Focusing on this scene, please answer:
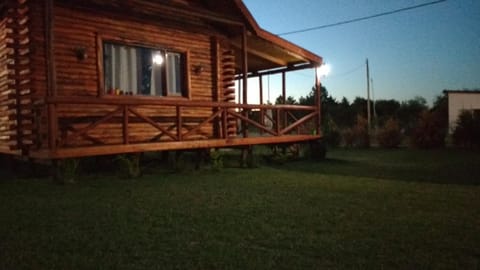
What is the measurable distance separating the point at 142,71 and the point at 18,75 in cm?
289

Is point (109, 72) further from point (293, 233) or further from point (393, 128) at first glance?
point (393, 128)

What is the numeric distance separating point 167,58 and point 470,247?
8.95 metres

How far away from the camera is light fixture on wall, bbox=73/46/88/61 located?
9.17 metres

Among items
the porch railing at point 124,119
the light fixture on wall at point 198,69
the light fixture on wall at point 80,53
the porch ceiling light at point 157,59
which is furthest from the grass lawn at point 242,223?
the light fixture on wall at point 198,69

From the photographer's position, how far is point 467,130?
16.5 m

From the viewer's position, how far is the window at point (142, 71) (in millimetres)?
9930

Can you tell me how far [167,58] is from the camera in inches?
435

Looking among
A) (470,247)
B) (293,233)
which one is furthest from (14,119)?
(470,247)

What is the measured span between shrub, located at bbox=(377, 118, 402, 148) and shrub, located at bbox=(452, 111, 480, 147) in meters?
2.37

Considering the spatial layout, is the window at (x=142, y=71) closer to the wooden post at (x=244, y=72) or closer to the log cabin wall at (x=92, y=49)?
the log cabin wall at (x=92, y=49)

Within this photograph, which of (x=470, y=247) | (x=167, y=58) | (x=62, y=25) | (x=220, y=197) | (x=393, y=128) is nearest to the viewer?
(x=470, y=247)

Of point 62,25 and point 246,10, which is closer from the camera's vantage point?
point 62,25

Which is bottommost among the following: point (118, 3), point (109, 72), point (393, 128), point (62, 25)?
point (393, 128)

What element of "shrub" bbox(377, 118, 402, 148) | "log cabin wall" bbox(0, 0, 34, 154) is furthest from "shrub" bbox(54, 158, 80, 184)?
"shrub" bbox(377, 118, 402, 148)
